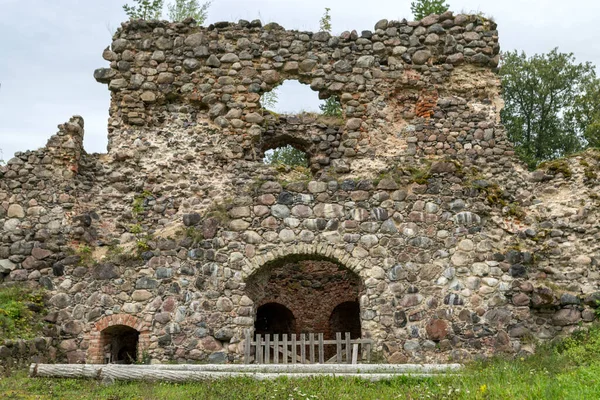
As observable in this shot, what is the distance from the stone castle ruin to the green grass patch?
0.25 meters

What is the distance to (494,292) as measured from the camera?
9531 mm

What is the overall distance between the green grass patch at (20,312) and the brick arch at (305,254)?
347 centimetres

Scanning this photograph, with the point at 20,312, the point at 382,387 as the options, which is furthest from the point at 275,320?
the point at 382,387

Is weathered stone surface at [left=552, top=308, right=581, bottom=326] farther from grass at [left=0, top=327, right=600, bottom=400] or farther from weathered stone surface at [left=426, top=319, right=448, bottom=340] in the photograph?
weathered stone surface at [left=426, top=319, right=448, bottom=340]

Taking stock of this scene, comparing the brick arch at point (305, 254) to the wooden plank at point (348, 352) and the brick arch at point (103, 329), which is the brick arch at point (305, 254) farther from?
the brick arch at point (103, 329)

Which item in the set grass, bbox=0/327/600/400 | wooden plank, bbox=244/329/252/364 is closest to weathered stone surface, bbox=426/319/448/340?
grass, bbox=0/327/600/400

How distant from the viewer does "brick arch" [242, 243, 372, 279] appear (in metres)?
9.80

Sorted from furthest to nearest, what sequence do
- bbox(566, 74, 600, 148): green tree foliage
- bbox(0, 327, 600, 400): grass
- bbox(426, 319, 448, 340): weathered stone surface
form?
1. bbox(566, 74, 600, 148): green tree foliage
2. bbox(426, 319, 448, 340): weathered stone surface
3. bbox(0, 327, 600, 400): grass

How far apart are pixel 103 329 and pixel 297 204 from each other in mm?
3851

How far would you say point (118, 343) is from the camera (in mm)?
10625

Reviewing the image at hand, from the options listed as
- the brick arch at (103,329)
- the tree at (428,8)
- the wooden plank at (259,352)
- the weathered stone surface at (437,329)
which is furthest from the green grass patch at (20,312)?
the tree at (428,8)

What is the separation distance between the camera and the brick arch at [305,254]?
32.2ft

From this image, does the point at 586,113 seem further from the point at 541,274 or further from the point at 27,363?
the point at 27,363

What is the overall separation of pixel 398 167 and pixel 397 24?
4053mm
